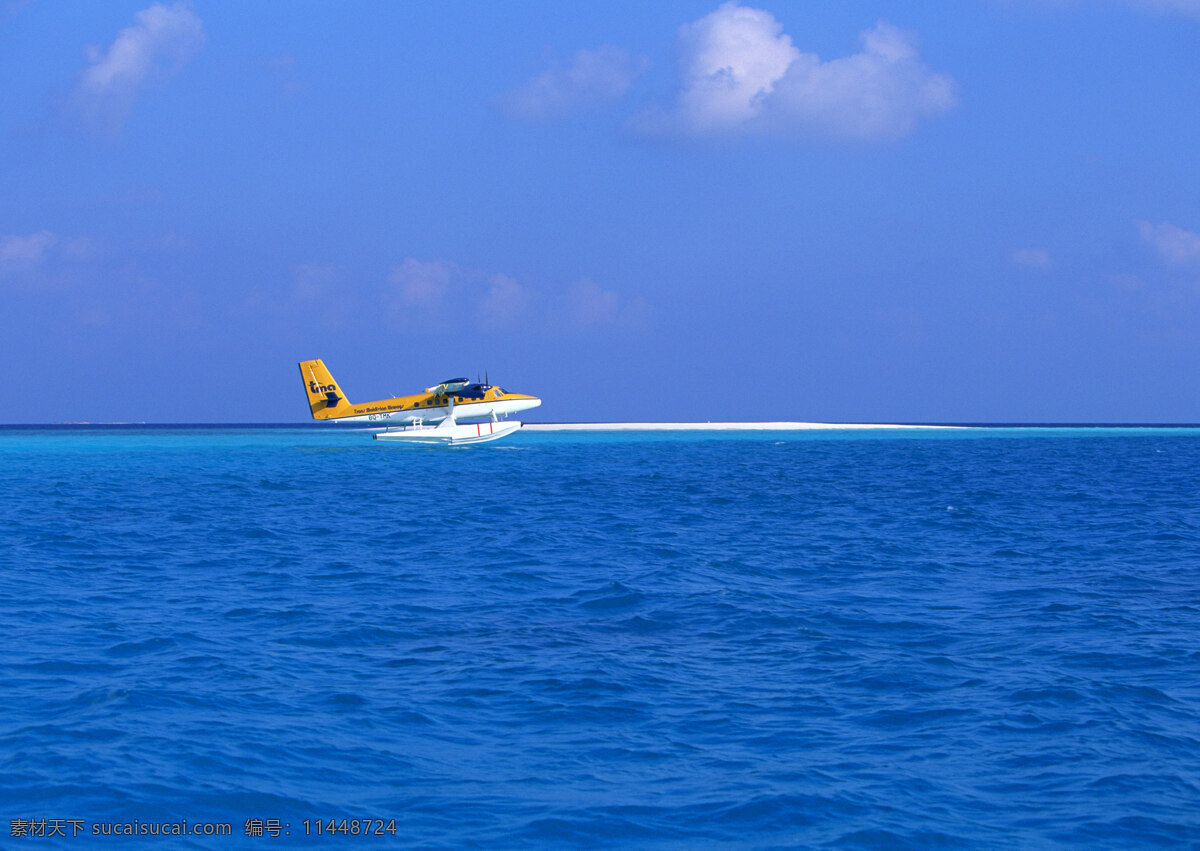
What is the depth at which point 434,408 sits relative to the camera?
221 feet

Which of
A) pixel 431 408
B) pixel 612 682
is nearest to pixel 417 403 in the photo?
pixel 431 408

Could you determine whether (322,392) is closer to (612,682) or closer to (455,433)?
(455,433)

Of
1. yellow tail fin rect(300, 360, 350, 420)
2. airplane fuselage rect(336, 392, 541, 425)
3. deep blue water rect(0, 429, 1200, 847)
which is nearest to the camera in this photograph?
deep blue water rect(0, 429, 1200, 847)

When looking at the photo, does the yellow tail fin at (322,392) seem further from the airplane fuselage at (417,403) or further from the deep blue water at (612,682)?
the deep blue water at (612,682)

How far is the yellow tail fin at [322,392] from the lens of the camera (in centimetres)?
6844

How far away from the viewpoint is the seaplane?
212 feet

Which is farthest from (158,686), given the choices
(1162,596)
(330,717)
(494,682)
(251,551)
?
(1162,596)

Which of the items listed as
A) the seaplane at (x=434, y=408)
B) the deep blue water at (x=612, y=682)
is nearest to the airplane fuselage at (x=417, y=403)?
the seaplane at (x=434, y=408)

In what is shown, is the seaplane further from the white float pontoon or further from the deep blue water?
the deep blue water

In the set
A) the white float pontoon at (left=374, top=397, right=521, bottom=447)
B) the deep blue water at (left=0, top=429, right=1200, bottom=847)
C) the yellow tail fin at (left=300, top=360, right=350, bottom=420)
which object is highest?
the yellow tail fin at (left=300, top=360, right=350, bottom=420)

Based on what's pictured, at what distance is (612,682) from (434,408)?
5802 cm

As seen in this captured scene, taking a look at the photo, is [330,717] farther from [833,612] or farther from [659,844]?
[833,612]

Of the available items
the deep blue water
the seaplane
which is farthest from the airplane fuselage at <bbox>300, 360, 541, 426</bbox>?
the deep blue water

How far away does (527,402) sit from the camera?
208 feet
